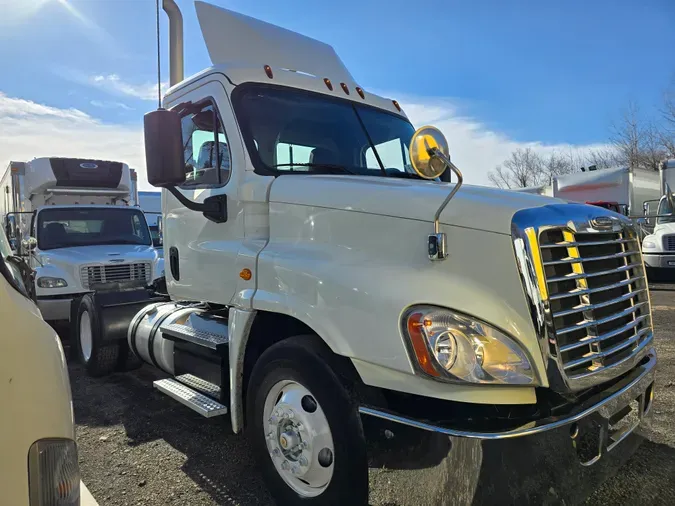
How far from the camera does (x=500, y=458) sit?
1.94 metres

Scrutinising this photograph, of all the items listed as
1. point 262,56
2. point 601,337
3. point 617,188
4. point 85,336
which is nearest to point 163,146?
point 262,56

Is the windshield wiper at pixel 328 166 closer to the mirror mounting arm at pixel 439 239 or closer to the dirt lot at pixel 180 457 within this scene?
the mirror mounting arm at pixel 439 239

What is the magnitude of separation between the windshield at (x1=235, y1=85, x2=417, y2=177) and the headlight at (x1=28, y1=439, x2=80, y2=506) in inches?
82.0

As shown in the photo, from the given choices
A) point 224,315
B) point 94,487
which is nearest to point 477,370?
point 224,315

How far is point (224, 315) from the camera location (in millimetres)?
3943

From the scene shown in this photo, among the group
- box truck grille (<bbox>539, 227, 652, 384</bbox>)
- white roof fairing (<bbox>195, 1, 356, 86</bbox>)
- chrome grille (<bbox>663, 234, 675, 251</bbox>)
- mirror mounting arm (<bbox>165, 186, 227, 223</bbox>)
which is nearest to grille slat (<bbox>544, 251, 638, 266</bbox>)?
box truck grille (<bbox>539, 227, 652, 384</bbox>)

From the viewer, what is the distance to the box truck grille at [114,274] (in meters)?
7.58

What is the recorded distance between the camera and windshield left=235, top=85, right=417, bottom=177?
332 centimetres

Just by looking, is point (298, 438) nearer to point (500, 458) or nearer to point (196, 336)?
point (500, 458)

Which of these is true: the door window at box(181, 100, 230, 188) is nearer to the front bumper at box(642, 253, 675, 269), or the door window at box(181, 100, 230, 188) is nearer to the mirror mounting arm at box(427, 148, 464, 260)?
the mirror mounting arm at box(427, 148, 464, 260)

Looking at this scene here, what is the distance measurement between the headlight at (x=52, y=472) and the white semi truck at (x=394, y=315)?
1.16m

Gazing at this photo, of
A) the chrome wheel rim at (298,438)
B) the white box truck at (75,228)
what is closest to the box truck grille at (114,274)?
the white box truck at (75,228)

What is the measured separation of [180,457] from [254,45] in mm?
3060

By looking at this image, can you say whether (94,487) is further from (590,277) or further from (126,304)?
(590,277)
